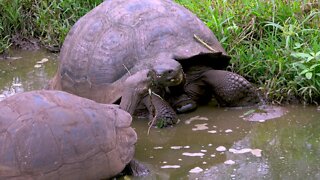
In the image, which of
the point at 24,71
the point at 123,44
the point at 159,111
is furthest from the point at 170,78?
the point at 24,71

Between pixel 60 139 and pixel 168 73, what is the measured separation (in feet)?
4.34

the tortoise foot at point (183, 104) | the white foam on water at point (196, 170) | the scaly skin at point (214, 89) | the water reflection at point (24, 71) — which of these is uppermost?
the scaly skin at point (214, 89)

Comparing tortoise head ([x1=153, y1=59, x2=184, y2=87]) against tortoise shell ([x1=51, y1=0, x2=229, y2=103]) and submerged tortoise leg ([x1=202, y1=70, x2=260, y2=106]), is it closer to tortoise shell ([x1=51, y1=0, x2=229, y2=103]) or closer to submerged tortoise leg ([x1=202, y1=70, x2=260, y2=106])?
tortoise shell ([x1=51, y1=0, x2=229, y2=103])

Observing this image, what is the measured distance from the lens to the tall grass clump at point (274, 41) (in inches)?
217

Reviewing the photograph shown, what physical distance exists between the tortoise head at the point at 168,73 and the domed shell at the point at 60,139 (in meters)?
0.82

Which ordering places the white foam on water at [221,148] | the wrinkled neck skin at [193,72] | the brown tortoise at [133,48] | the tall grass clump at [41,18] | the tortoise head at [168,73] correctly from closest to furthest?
the white foam on water at [221,148] → the tortoise head at [168,73] → the brown tortoise at [133,48] → the wrinkled neck skin at [193,72] → the tall grass clump at [41,18]

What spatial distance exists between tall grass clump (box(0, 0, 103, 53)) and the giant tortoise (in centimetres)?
358

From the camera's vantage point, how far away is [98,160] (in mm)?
4082

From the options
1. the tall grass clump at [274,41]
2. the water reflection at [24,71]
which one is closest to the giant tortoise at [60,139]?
the tall grass clump at [274,41]

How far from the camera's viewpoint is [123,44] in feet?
18.0

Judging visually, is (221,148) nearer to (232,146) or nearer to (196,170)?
(232,146)

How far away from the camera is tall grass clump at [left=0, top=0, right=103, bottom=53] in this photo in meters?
7.77

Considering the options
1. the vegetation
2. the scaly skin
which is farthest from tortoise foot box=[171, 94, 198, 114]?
the vegetation

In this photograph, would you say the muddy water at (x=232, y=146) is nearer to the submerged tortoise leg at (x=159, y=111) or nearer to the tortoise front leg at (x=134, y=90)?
the submerged tortoise leg at (x=159, y=111)
